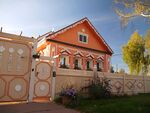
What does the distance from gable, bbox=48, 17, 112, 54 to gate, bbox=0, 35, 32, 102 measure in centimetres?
824

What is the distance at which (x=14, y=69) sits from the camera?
8.11 metres

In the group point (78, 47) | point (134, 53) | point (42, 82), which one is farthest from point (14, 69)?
point (134, 53)

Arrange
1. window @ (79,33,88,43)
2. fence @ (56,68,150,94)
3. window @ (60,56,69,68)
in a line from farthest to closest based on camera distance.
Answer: window @ (79,33,88,43)
window @ (60,56,69,68)
fence @ (56,68,150,94)

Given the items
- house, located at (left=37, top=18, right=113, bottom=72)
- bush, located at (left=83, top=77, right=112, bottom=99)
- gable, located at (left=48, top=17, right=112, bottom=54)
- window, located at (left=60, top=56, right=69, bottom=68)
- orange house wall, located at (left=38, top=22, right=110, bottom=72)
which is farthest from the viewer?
gable, located at (left=48, top=17, right=112, bottom=54)

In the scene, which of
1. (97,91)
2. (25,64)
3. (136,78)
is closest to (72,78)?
(97,91)

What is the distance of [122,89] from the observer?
12789 mm

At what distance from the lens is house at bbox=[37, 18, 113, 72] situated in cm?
1703

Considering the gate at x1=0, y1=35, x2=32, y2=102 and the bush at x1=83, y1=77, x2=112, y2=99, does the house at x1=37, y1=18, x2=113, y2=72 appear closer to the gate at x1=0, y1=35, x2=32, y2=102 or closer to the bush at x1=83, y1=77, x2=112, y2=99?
the bush at x1=83, y1=77, x2=112, y2=99

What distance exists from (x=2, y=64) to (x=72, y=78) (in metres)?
3.79

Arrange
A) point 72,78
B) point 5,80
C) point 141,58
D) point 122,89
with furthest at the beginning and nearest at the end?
point 141,58 < point 122,89 < point 72,78 < point 5,80

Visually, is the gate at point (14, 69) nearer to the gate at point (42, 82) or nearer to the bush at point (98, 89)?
the gate at point (42, 82)

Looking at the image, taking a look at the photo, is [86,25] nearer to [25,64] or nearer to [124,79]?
[124,79]

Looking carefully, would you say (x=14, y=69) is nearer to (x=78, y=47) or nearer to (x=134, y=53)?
(x=78, y=47)

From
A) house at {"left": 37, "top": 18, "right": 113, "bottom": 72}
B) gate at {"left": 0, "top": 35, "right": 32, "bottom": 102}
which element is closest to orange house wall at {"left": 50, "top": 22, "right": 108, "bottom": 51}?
house at {"left": 37, "top": 18, "right": 113, "bottom": 72}
